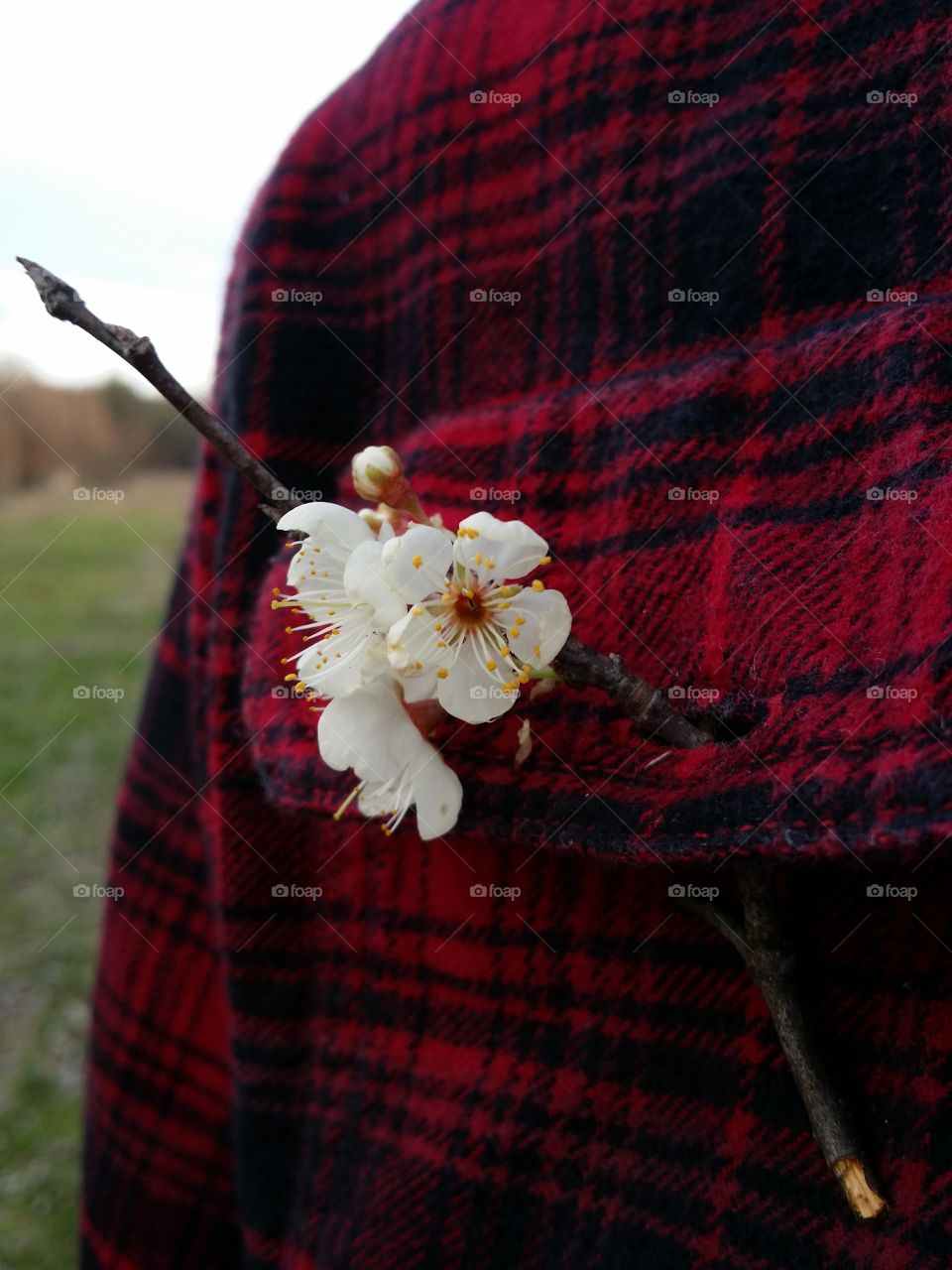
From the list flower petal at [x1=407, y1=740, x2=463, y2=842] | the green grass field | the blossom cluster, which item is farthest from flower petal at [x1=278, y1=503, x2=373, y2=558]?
the green grass field

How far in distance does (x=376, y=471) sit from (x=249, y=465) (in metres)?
0.06

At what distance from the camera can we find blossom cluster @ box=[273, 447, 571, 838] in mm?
438

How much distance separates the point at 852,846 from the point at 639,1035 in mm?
224

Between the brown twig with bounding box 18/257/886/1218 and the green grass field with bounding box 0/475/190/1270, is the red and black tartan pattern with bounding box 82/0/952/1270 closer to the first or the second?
the brown twig with bounding box 18/257/886/1218

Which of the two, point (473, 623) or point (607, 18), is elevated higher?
point (607, 18)

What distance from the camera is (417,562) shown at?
0.43 m

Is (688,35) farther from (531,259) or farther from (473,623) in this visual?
(473,623)

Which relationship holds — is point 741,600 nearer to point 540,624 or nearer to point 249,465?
point 540,624

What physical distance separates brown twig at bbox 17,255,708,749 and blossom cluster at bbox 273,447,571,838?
0.07ft

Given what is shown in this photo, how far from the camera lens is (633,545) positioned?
0.57 m

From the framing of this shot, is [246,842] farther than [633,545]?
Yes

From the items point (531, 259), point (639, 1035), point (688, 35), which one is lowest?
point (639, 1035)

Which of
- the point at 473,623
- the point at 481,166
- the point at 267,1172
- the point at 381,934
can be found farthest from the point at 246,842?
the point at 481,166

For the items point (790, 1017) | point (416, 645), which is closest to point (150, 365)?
point (416, 645)
